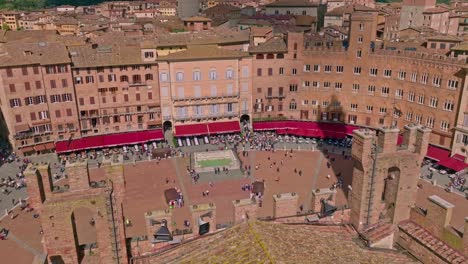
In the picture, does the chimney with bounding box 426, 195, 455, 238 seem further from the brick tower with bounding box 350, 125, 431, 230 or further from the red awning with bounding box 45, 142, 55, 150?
the red awning with bounding box 45, 142, 55, 150

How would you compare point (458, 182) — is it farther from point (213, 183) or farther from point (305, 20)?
point (305, 20)

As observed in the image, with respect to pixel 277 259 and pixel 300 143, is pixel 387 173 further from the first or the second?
pixel 300 143

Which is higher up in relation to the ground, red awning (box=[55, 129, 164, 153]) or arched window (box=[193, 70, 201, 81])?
arched window (box=[193, 70, 201, 81])

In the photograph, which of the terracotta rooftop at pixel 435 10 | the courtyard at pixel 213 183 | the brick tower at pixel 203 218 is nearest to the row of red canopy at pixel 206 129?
the courtyard at pixel 213 183

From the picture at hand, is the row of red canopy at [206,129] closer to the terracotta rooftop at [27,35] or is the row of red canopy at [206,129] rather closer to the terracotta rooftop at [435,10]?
the terracotta rooftop at [27,35]

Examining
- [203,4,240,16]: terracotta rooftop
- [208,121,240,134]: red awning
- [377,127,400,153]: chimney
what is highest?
[203,4,240,16]: terracotta rooftop

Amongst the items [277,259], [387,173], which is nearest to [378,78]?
[387,173]

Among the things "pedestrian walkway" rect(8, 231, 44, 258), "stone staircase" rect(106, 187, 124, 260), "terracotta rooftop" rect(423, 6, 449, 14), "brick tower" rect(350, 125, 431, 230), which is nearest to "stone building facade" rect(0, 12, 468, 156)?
"pedestrian walkway" rect(8, 231, 44, 258)
